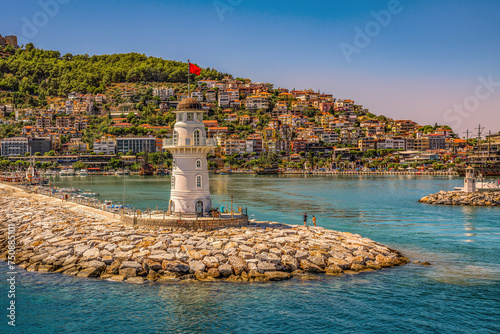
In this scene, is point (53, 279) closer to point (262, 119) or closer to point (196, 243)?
point (196, 243)

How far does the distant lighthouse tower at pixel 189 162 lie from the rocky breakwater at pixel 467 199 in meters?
36.5

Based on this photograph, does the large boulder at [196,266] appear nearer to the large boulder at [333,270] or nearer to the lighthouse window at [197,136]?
the large boulder at [333,270]

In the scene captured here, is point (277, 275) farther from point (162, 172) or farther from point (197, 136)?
point (162, 172)

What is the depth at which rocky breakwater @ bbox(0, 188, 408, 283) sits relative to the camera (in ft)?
65.0

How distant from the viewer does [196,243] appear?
70.7ft

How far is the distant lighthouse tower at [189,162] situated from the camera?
80.5 feet

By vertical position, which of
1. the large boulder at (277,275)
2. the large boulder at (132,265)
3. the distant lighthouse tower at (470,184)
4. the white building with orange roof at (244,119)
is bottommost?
the large boulder at (277,275)

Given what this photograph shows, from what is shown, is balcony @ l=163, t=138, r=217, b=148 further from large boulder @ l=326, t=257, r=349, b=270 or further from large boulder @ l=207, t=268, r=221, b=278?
large boulder @ l=326, t=257, r=349, b=270

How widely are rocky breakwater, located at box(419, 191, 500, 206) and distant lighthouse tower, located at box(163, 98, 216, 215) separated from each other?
3649cm

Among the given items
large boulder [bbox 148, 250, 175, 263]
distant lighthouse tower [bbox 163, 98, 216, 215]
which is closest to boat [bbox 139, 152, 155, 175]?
distant lighthouse tower [bbox 163, 98, 216, 215]

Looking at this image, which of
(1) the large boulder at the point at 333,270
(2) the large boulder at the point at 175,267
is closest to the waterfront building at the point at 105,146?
(2) the large boulder at the point at 175,267

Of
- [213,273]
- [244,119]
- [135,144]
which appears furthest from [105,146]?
[213,273]

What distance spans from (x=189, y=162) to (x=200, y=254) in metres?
5.81

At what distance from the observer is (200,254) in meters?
20.6
